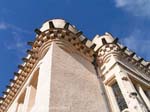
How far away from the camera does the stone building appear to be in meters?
6.16

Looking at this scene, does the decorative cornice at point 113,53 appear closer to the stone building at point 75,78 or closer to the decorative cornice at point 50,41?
the stone building at point 75,78

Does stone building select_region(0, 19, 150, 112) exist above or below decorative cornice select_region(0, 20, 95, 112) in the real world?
below

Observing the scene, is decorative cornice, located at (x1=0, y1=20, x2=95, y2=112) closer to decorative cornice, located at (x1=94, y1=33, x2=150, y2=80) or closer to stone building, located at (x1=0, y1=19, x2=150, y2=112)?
stone building, located at (x1=0, y1=19, x2=150, y2=112)

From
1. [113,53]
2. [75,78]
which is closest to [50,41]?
[75,78]

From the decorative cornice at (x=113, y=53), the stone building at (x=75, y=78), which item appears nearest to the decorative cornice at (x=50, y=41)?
the stone building at (x=75, y=78)

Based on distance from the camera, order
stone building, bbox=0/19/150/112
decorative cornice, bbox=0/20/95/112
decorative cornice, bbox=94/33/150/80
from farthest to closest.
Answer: decorative cornice, bbox=94/33/150/80, decorative cornice, bbox=0/20/95/112, stone building, bbox=0/19/150/112

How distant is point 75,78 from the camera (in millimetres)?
7180

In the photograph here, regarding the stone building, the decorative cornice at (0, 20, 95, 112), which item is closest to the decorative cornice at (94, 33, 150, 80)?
the stone building

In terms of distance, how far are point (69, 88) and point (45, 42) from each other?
2.80 m

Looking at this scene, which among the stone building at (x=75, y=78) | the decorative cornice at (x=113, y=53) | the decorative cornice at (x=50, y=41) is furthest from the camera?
the decorative cornice at (x=113, y=53)

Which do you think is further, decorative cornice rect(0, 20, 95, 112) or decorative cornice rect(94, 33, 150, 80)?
decorative cornice rect(94, 33, 150, 80)

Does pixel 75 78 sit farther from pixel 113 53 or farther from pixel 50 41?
Answer: pixel 113 53

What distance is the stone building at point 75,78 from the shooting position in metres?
6.16

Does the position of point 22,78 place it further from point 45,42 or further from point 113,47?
point 113,47
